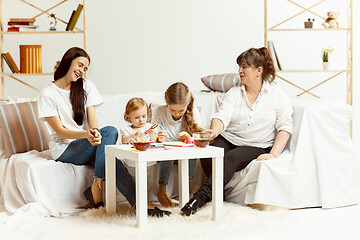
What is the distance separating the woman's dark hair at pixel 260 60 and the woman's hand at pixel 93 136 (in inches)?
37.0

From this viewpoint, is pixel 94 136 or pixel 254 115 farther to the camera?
pixel 254 115

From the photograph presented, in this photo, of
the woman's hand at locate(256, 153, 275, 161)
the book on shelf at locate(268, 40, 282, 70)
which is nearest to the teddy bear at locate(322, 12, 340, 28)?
the book on shelf at locate(268, 40, 282, 70)

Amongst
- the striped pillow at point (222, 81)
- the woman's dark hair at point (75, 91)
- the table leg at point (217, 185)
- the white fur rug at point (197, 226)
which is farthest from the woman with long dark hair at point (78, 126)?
the striped pillow at point (222, 81)

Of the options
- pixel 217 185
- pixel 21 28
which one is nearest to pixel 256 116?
pixel 217 185

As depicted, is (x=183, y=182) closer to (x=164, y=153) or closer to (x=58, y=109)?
(x=164, y=153)

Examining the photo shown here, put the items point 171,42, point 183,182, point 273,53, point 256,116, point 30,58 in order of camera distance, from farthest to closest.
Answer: point 171,42
point 273,53
point 30,58
point 256,116
point 183,182

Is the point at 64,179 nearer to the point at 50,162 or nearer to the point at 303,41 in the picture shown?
the point at 50,162

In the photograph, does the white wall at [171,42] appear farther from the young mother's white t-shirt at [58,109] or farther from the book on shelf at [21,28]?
the young mother's white t-shirt at [58,109]

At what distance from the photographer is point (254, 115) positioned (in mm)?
2977

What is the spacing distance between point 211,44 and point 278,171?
2.24 meters

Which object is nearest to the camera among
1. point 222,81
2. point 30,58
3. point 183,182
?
point 183,182

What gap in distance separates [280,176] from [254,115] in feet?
1.26

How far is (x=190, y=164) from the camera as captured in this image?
9.53 feet

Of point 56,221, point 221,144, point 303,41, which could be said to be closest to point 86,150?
point 56,221
